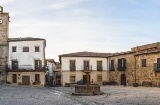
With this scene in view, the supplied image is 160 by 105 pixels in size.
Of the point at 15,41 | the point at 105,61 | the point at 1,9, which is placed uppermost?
the point at 1,9

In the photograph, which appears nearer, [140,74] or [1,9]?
[140,74]

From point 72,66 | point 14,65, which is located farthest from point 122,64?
point 14,65

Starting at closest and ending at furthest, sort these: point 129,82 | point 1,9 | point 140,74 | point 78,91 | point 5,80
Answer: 1. point 78,91
2. point 140,74
3. point 129,82
4. point 5,80
5. point 1,9

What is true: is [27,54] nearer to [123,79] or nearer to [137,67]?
[123,79]

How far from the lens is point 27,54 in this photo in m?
43.0

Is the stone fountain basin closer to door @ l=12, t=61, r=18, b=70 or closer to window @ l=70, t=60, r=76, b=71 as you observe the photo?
window @ l=70, t=60, r=76, b=71

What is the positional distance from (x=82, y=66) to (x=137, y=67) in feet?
29.8

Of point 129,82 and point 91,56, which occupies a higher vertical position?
point 91,56

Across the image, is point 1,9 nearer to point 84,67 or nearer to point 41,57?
point 41,57

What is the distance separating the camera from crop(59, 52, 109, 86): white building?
42.6m

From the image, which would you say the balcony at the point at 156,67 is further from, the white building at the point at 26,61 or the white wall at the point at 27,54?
the white wall at the point at 27,54

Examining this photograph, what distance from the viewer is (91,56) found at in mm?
43750

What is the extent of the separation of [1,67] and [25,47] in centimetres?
460

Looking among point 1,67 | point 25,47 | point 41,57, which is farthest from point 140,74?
point 1,67
